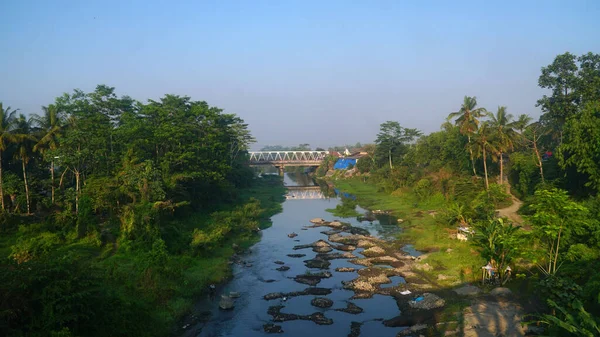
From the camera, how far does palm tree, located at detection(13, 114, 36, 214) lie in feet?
112

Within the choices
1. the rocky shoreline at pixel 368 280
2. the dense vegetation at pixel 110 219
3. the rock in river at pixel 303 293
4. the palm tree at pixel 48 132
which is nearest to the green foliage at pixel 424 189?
the rocky shoreline at pixel 368 280

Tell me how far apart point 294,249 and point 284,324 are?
15884mm

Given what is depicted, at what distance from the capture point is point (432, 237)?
37.5m

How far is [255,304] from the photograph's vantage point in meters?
24.7

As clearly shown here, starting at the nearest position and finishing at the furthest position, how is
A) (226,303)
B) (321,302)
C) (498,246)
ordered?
(226,303)
(321,302)
(498,246)

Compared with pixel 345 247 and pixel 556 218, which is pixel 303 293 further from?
pixel 556 218

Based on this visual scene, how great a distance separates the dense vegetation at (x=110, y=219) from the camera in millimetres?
15719

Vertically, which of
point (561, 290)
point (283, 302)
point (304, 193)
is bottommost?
point (283, 302)

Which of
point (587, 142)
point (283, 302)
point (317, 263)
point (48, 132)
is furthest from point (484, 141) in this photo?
point (48, 132)

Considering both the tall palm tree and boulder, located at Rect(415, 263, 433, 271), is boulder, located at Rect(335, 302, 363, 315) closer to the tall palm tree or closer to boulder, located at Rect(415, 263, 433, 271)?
boulder, located at Rect(415, 263, 433, 271)

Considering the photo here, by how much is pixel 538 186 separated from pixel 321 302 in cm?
2352

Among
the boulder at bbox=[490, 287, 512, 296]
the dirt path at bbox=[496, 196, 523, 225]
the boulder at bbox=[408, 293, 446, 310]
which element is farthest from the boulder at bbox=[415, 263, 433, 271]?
the dirt path at bbox=[496, 196, 523, 225]

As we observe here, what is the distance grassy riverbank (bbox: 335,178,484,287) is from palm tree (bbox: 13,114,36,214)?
3094 centimetres

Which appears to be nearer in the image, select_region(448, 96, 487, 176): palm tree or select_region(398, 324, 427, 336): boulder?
select_region(398, 324, 427, 336): boulder
